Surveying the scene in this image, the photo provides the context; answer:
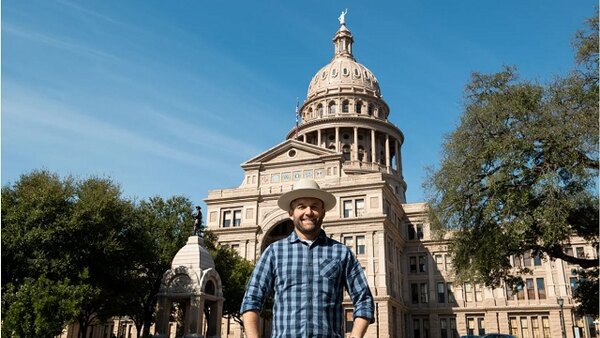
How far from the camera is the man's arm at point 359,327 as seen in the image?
16.1 ft

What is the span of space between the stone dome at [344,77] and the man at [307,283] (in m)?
76.1

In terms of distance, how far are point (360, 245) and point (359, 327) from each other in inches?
1890

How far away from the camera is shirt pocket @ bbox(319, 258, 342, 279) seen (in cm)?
522

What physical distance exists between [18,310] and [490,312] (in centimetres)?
5072

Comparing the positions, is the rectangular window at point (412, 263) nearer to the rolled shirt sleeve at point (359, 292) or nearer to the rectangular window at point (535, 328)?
the rectangular window at point (535, 328)

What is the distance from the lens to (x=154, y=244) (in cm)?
3519

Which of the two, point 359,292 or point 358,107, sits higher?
point 358,107

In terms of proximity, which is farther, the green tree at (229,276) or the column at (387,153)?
the column at (387,153)

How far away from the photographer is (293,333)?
502 cm

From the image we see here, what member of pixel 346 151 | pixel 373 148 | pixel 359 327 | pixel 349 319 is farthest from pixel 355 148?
pixel 359 327

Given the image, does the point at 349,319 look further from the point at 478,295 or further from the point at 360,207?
the point at 478,295

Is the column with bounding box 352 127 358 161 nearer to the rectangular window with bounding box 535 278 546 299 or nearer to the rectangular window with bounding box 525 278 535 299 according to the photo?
the rectangular window with bounding box 525 278 535 299

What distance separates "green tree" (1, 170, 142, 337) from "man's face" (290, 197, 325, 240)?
20.8m

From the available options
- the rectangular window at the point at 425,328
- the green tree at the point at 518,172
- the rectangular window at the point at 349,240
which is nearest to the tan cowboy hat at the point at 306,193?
the green tree at the point at 518,172
